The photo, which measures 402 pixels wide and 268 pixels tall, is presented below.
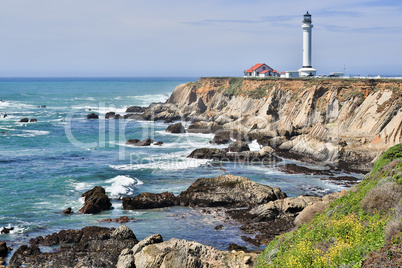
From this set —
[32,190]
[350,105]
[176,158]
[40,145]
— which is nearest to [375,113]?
[350,105]

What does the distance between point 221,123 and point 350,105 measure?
21.6m

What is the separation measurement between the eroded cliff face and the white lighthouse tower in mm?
6203

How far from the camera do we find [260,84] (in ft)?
262

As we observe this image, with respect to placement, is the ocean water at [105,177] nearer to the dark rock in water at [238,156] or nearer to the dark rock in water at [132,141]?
the dark rock in water at [132,141]

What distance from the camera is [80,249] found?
937 inches

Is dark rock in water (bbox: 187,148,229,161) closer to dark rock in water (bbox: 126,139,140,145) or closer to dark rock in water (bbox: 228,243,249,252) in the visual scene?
dark rock in water (bbox: 126,139,140,145)

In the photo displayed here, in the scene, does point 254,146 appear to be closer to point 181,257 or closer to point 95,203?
point 95,203

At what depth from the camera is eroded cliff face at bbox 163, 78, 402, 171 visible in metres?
46.6

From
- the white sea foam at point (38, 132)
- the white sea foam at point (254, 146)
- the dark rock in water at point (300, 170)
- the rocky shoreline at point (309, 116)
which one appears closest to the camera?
the dark rock in water at point (300, 170)

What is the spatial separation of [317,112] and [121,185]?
33.9 m

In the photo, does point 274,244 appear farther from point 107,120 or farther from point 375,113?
point 107,120

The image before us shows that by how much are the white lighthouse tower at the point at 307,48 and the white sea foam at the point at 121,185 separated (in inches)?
1932

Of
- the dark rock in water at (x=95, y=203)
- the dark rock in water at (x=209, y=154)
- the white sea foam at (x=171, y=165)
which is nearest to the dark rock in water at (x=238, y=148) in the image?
the dark rock in water at (x=209, y=154)

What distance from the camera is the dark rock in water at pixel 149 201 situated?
3172 centimetres
